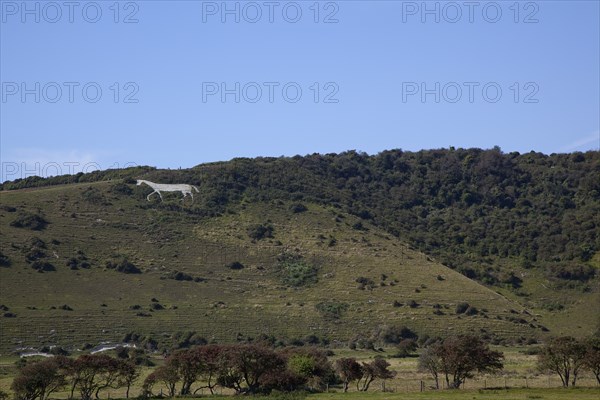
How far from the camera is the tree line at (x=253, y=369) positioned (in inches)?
2064

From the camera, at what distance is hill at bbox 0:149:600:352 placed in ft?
281

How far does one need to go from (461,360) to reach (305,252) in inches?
1918

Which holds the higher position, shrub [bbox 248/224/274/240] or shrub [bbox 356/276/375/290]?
shrub [bbox 248/224/274/240]

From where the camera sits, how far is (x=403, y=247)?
110 metres

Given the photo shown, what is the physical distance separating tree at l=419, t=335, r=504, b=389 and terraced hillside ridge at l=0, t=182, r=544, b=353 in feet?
87.8

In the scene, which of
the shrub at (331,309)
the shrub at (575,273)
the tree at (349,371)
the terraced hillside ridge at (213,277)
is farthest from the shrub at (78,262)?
the shrub at (575,273)

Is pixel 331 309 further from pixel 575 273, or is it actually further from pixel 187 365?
pixel 187 365

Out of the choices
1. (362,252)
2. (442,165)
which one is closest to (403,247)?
(362,252)

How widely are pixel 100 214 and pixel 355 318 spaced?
3673cm

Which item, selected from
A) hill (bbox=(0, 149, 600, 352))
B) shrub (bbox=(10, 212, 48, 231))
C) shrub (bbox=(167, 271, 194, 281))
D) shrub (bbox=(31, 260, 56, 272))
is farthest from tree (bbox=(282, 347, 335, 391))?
shrub (bbox=(10, 212, 48, 231))

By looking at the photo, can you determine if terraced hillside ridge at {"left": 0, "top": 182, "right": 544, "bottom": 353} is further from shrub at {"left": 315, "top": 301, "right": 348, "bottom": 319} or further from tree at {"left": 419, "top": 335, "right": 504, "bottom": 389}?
tree at {"left": 419, "top": 335, "right": 504, "bottom": 389}

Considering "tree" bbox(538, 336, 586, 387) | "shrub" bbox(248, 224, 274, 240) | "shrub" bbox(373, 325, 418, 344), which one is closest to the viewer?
"tree" bbox(538, 336, 586, 387)

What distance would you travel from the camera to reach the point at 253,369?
54.0 m

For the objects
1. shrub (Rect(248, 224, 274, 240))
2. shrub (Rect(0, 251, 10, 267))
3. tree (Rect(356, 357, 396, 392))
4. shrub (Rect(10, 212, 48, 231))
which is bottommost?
tree (Rect(356, 357, 396, 392))
